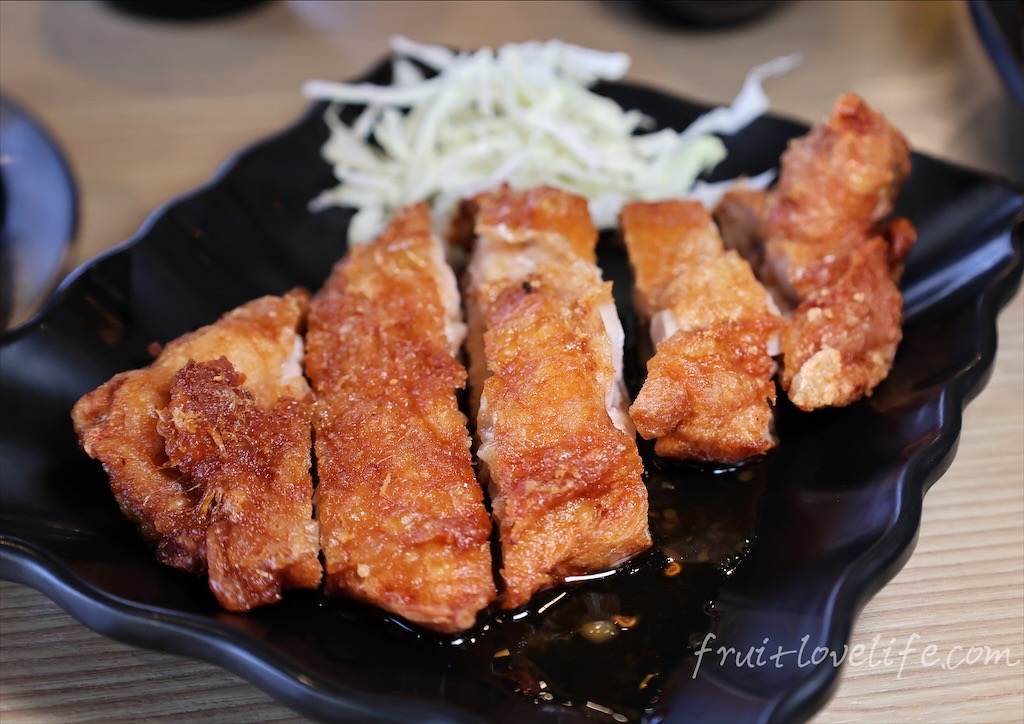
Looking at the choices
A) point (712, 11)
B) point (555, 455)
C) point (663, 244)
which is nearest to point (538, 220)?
point (663, 244)

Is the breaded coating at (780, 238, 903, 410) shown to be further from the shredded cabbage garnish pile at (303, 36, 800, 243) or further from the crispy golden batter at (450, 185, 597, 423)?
the shredded cabbage garnish pile at (303, 36, 800, 243)

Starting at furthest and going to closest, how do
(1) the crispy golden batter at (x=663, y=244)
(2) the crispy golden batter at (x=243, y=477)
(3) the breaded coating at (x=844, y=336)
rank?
1. (1) the crispy golden batter at (x=663, y=244)
2. (3) the breaded coating at (x=844, y=336)
3. (2) the crispy golden batter at (x=243, y=477)

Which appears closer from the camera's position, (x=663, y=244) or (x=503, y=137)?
(x=663, y=244)

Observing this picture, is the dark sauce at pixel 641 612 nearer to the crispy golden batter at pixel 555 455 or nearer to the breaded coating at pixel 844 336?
the crispy golden batter at pixel 555 455

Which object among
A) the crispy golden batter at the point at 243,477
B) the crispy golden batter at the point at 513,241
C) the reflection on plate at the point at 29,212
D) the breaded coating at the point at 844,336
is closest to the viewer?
the crispy golden batter at the point at 243,477

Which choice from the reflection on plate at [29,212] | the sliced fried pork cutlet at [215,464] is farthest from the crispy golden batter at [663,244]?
the reflection on plate at [29,212]

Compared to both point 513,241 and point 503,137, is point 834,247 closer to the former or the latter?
point 513,241
